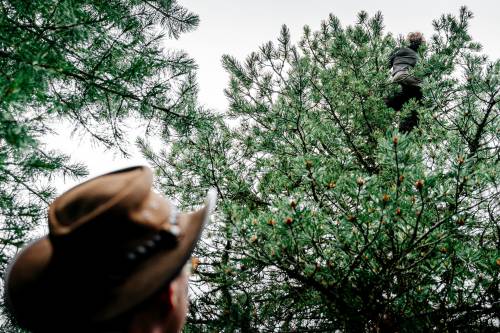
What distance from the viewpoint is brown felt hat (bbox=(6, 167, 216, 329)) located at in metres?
0.78

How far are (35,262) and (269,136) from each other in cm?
306

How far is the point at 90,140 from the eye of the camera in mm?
3232

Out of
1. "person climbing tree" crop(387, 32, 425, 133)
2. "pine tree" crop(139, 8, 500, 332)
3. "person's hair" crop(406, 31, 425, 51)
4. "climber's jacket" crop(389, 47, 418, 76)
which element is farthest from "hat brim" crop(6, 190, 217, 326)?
"person's hair" crop(406, 31, 425, 51)

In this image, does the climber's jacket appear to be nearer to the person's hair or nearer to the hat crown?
the person's hair

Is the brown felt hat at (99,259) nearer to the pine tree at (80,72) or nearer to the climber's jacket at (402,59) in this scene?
the pine tree at (80,72)

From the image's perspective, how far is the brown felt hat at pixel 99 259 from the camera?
2.57 ft

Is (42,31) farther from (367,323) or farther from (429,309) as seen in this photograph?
(429,309)

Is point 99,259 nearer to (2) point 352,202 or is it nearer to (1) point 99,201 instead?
(1) point 99,201

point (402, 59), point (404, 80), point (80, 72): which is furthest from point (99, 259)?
point (402, 59)

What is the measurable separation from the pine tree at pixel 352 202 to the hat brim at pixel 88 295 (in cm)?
120

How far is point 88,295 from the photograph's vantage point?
2.56 ft

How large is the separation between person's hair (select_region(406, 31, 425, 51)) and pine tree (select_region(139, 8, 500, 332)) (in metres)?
0.50

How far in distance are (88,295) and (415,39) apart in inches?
228

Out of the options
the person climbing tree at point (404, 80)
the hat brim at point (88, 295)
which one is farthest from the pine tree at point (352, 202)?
the hat brim at point (88, 295)
